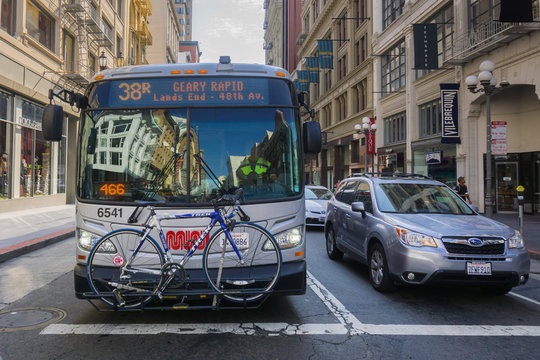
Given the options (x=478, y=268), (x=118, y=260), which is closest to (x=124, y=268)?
(x=118, y=260)

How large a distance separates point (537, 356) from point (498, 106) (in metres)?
17.7

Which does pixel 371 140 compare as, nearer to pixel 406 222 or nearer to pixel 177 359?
pixel 406 222

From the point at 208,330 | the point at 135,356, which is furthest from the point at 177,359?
the point at 208,330

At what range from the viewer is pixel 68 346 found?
4016 millimetres

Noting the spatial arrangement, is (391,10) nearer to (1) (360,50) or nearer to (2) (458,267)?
(1) (360,50)

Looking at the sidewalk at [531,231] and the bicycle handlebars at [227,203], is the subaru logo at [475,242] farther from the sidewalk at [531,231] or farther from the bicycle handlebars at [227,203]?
the sidewalk at [531,231]

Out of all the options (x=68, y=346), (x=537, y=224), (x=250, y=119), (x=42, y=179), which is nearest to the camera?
(x=68, y=346)

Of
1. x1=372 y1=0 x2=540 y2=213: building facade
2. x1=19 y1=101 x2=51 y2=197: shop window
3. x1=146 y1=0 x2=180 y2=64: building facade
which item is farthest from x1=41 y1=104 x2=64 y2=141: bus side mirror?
x1=146 y1=0 x2=180 y2=64: building facade

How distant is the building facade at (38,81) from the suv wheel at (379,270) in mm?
15225

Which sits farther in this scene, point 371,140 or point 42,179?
point 371,140

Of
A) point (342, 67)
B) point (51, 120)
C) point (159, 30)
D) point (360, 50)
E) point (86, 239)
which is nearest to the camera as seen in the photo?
point (86, 239)

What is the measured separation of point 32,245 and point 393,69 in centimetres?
2417

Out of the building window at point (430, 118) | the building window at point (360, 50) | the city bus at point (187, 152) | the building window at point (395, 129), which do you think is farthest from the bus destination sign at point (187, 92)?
the building window at point (360, 50)

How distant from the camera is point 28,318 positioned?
4.93 metres
